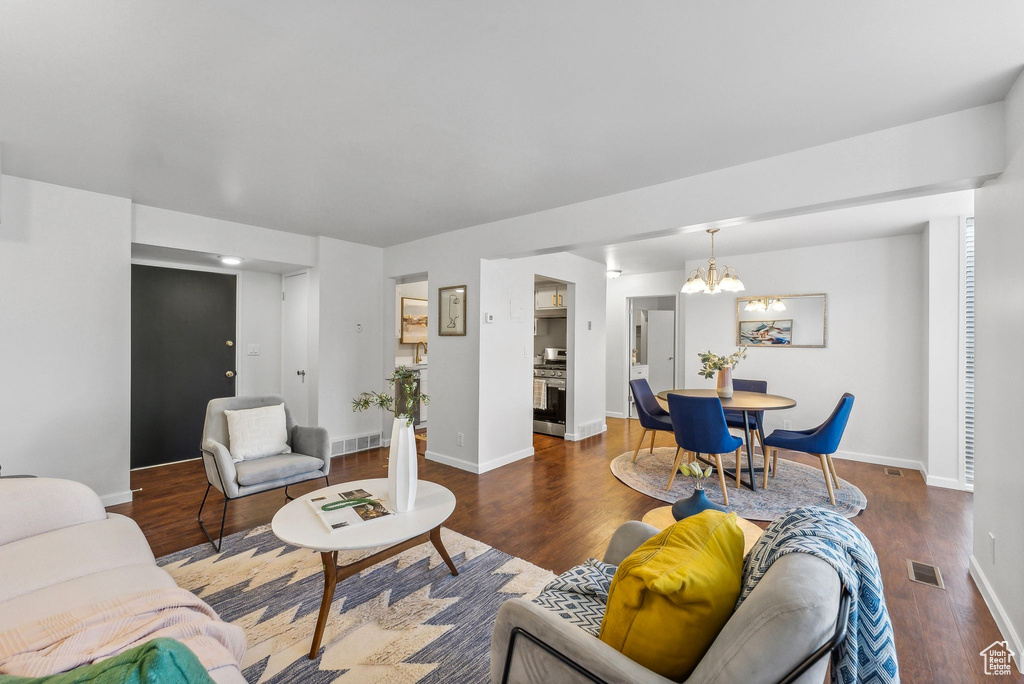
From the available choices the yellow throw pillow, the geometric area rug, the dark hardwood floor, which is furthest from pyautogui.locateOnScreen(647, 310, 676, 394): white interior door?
the yellow throw pillow

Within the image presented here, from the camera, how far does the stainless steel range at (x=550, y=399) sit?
18.9 feet

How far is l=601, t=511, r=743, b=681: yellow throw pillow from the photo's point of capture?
0.97 meters

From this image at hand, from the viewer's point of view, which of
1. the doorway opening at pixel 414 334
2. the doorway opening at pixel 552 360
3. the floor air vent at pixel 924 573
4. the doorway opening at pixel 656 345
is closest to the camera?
the floor air vent at pixel 924 573

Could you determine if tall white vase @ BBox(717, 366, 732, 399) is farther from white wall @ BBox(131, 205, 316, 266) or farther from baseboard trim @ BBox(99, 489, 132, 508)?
baseboard trim @ BBox(99, 489, 132, 508)

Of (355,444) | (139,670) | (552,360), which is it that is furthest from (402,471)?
(552,360)

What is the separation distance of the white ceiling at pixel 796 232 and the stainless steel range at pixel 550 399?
62.6 inches

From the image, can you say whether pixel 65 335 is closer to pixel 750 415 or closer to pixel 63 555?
Answer: pixel 63 555

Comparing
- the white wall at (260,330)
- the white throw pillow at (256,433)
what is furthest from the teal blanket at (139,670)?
the white wall at (260,330)

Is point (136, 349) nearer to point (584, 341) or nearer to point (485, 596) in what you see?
point (485, 596)

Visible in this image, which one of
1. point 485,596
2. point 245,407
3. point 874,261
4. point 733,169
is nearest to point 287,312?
point 245,407

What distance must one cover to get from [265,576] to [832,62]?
11.5ft

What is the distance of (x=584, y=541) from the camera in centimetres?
274

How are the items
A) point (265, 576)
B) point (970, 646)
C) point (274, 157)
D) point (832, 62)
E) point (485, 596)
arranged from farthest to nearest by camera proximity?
point (274, 157) < point (265, 576) < point (485, 596) < point (970, 646) < point (832, 62)

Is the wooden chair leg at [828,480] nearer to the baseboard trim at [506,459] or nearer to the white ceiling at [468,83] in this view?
the white ceiling at [468,83]
